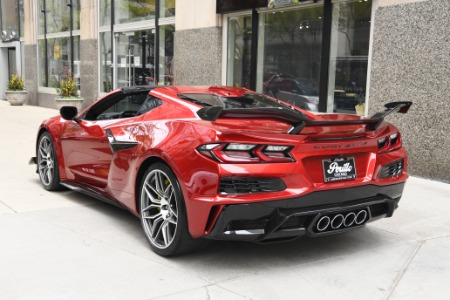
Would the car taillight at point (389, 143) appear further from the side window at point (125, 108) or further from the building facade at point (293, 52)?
the building facade at point (293, 52)

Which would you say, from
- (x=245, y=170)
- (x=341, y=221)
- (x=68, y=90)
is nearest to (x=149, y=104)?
(x=245, y=170)

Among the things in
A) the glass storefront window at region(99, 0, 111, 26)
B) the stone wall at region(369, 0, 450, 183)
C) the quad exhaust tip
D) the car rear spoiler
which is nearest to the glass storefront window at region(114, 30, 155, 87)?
the glass storefront window at region(99, 0, 111, 26)

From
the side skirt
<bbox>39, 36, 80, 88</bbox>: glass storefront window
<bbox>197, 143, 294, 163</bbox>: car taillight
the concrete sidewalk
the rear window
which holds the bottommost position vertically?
the concrete sidewalk

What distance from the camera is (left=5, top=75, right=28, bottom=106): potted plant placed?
20609 mm

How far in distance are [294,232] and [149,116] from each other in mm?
1672

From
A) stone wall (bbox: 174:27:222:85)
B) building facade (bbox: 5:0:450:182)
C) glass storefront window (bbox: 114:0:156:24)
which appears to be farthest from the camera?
glass storefront window (bbox: 114:0:156:24)

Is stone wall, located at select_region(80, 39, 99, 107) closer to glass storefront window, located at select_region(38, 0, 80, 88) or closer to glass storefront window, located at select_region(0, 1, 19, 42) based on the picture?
glass storefront window, located at select_region(38, 0, 80, 88)

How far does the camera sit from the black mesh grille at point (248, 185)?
3459 millimetres

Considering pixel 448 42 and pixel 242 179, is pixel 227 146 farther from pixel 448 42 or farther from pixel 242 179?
pixel 448 42

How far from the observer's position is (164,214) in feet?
13.1

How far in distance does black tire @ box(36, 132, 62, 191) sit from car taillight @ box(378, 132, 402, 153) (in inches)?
145

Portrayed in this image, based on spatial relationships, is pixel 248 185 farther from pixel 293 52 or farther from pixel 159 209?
pixel 293 52

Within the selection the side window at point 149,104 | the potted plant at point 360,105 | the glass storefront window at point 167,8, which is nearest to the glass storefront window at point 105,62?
the glass storefront window at point 167,8

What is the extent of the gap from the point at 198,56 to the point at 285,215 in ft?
28.8
